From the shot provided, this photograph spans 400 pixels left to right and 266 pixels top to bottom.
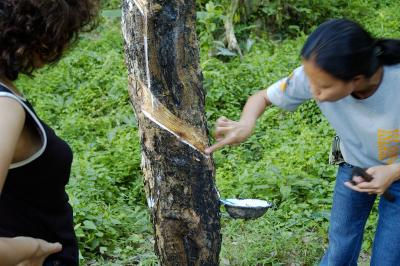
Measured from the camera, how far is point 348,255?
9.21 ft

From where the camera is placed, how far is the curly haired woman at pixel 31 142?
55.4 inches

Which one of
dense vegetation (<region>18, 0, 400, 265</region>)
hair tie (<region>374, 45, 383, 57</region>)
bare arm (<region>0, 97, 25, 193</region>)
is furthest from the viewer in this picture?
dense vegetation (<region>18, 0, 400, 265</region>)

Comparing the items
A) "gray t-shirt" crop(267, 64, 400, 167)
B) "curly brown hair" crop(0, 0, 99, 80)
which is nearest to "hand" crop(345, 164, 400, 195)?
"gray t-shirt" crop(267, 64, 400, 167)

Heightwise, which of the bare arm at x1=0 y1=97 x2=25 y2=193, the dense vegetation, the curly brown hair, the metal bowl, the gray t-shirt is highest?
the curly brown hair

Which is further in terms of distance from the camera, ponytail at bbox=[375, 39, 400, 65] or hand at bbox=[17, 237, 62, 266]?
ponytail at bbox=[375, 39, 400, 65]

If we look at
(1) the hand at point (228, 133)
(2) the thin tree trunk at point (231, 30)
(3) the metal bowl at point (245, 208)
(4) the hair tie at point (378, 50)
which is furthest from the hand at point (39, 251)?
(2) the thin tree trunk at point (231, 30)

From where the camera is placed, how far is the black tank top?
61.2 inches

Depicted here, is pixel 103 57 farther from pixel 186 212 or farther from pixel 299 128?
pixel 186 212

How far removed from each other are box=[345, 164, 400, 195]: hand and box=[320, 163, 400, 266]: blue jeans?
230 millimetres

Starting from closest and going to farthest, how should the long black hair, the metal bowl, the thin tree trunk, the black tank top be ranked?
the black tank top, the long black hair, the metal bowl, the thin tree trunk

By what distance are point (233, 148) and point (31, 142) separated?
12.5 ft

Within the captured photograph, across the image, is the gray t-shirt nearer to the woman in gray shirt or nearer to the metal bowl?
the woman in gray shirt

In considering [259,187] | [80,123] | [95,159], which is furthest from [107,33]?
[259,187]

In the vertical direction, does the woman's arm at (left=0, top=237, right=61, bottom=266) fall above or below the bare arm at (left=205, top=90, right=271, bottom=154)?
below
